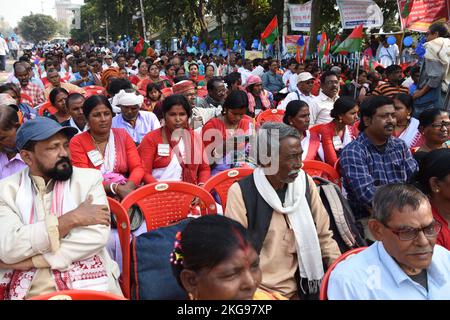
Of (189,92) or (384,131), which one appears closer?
(384,131)

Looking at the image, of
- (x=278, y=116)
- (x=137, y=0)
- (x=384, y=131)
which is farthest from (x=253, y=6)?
(x=384, y=131)

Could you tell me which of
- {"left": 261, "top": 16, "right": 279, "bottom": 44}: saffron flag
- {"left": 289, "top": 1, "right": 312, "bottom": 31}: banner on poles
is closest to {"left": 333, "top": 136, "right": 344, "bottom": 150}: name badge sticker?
{"left": 261, "top": 16, "right": 279, "bottom": 44}: saffron flag

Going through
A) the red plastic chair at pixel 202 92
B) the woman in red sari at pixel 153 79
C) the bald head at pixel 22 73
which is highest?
the bald head at pixel 22 73

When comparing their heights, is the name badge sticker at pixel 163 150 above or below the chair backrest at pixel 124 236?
above

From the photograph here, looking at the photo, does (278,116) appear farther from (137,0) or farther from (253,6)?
(137,0)

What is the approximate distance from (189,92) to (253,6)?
2148cm

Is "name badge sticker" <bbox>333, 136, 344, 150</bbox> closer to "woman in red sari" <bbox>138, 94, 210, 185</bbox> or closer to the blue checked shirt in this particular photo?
the blue checked shirt

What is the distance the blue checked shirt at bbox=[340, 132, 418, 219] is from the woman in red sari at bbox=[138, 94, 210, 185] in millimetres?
1502

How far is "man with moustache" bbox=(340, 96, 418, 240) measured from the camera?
3.21 meters

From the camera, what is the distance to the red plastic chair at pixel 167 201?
10.2 feet

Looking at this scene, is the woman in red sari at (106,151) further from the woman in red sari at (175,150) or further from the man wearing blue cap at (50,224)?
the man wearing blue cap at (50,224)

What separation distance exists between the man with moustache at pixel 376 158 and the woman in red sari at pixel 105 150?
186 centimetres

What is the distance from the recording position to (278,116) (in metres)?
6.21

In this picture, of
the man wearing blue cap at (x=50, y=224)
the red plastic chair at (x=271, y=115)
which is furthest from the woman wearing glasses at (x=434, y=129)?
the man wearing blue cap at (x=50, y=224)
